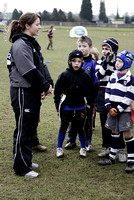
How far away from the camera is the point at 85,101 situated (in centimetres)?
473

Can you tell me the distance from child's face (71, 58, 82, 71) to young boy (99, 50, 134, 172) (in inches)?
20.9

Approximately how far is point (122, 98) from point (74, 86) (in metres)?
0.75

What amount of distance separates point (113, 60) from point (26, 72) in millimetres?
1378

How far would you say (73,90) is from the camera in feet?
15.0

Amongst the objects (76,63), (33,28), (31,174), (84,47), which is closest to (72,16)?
(84,47)

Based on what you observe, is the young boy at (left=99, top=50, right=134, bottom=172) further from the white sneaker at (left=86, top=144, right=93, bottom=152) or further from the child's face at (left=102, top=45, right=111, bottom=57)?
the white sneaker at (left=86, top=144, right=93, bottom=152)

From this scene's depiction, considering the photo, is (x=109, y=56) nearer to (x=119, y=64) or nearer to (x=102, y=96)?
(x=119, y=64)

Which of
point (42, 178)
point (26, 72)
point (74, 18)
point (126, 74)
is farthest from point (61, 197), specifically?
point (74, 18)

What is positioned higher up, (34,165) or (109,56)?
(109,56)

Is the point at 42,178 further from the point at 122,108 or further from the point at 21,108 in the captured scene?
the point at 122,108

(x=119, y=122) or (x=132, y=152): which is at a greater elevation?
(x=119, y=122)

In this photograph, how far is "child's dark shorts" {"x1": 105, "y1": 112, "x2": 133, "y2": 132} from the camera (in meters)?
4.17

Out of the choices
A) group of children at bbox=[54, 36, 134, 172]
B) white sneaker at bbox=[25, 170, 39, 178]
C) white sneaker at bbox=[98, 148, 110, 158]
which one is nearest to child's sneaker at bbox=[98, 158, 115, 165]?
group of children at bbox=[54, 36, 134, 172]

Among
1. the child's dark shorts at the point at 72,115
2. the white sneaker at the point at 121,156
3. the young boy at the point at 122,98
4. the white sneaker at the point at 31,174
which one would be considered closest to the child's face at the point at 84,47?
the young boy at the point at 122,98
